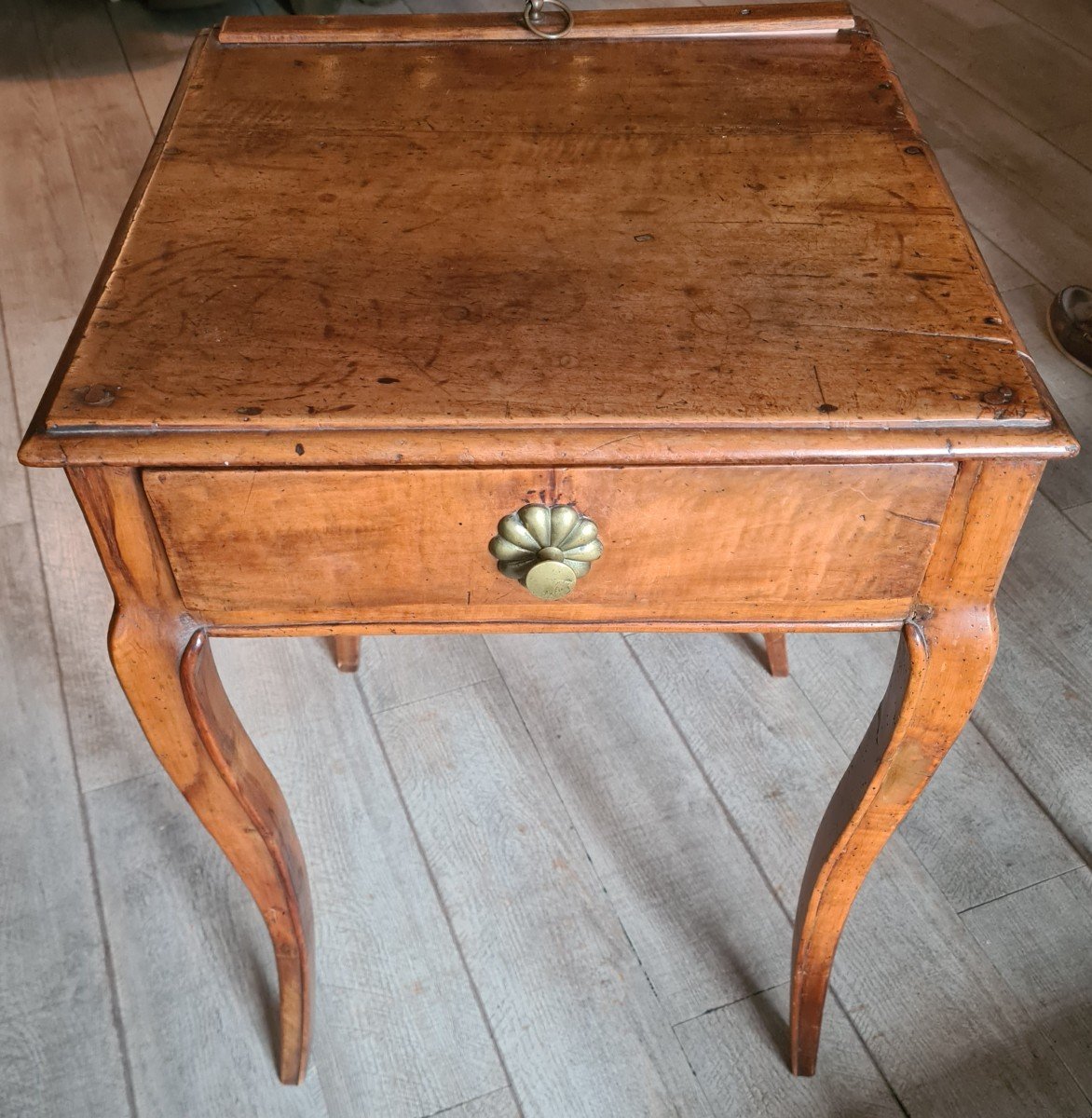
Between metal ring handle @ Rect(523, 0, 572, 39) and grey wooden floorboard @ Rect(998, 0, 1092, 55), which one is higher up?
metal ring handle @ Rect(523, 0, 572, 39)

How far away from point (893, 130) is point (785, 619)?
0.37m

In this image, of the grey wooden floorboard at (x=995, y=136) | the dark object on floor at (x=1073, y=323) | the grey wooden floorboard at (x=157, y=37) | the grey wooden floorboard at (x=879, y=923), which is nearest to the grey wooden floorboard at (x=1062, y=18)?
the grey wooden floorboard at (x=995, y=136)

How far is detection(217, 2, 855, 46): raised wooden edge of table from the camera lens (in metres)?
0.84

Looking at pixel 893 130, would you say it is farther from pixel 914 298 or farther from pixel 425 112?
pixel 425 112

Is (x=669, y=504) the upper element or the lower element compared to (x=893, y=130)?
lower

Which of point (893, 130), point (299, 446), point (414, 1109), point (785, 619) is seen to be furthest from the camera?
point (414, 1109)

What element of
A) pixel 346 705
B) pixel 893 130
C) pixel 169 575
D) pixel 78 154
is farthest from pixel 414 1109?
pixel 78 154

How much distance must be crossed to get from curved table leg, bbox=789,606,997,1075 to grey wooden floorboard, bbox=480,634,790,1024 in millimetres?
146

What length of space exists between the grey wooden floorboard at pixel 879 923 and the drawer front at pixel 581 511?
512 mm

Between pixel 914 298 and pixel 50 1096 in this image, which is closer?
pixel 914 298

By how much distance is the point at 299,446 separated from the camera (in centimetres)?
51

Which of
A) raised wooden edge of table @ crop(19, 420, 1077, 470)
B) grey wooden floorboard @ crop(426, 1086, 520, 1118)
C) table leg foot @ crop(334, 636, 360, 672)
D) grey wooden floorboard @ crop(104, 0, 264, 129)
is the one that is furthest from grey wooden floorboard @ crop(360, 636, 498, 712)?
grey wooden floorboard @ crop(104, 0, 264, 129)

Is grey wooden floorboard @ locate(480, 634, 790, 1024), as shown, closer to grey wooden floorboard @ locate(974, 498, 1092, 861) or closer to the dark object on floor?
grey wooden floorboard @ locate(974, 498, 1092, 861)

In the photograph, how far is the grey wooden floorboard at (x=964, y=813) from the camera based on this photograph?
104 centimetres
